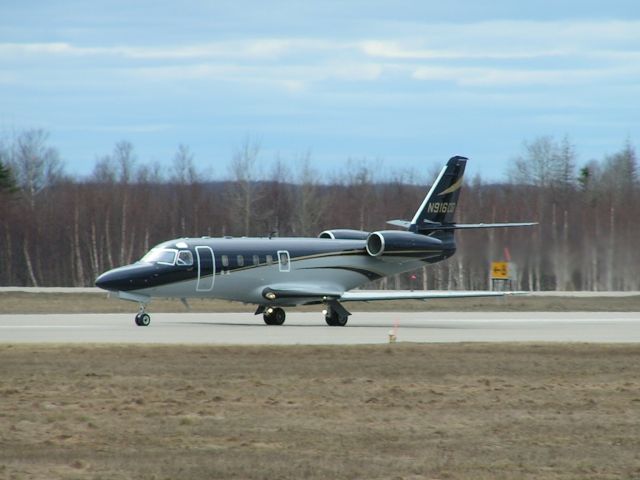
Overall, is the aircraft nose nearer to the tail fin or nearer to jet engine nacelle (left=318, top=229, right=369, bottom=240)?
jet engine nacelle (left=318, top=229, right=369, bottom=240)

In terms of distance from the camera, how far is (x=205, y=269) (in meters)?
36.9

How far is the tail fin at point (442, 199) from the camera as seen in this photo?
4169 cm

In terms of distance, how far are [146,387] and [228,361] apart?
4.44 m

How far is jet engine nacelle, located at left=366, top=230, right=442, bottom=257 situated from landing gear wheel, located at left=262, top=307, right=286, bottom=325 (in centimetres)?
380

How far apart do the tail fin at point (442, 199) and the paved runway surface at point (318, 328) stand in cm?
336

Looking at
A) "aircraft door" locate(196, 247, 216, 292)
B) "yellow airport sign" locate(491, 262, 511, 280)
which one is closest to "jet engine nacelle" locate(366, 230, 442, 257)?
"aircraft door" locate(196, 247, 216, 292)

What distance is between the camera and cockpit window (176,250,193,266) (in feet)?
120

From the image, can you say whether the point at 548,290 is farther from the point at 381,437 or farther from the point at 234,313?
the point at 381,437

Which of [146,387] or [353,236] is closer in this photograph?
[146,387]

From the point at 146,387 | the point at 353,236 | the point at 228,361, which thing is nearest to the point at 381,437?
the point at 146,387

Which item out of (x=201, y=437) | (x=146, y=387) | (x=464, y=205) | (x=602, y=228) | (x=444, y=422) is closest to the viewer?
(x=201, y=437)

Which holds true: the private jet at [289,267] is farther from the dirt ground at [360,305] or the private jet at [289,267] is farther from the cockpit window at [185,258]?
the dirt ground at [360,305]

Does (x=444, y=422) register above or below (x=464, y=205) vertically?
below

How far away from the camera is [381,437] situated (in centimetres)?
1495
